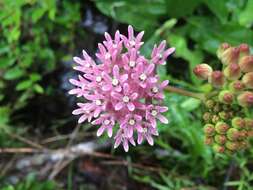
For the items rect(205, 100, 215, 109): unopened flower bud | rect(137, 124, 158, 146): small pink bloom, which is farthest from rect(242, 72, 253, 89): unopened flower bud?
rect(137, 124, 158, 146): small pink bloom

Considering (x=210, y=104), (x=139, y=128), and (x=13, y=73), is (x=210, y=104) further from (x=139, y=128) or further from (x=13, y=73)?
(x=13, y=73)

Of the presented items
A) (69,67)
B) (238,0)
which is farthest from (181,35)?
(69,67)

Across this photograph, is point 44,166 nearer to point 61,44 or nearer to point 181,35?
point 61,44

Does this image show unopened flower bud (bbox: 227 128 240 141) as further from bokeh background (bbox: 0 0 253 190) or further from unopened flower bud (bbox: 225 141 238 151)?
bokeh background (bbox: 0 0 253 190)

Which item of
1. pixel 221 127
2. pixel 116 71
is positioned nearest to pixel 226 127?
pixel 221 127

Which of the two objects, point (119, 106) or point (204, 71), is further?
point (204, 71)
